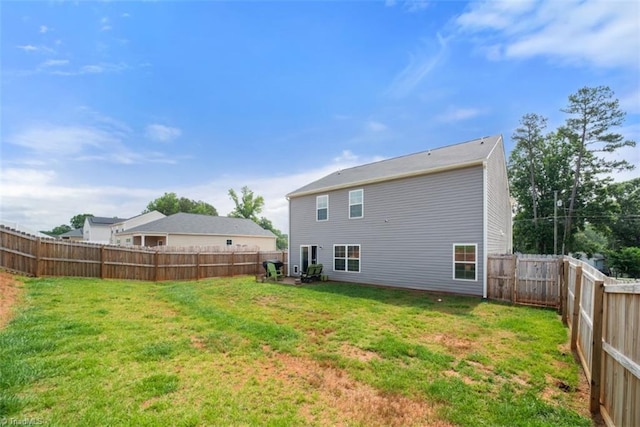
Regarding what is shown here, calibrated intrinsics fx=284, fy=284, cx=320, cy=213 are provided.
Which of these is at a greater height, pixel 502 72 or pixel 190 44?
pixel 190 44

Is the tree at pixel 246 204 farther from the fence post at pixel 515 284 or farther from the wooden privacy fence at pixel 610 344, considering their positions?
the wooden privacy fence at pixel 610 344

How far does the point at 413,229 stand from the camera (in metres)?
11.6

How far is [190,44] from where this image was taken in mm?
10891

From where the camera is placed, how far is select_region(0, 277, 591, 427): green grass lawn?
119 inches

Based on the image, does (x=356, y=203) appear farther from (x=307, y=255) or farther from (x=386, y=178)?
(x=307, y=255)

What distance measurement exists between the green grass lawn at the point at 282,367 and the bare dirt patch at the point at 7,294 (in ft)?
0.94

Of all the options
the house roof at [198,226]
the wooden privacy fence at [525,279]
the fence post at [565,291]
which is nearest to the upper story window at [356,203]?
the wooden privacy fence at [525,279]

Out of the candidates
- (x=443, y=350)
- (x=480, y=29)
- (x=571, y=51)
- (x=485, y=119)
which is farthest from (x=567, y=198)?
(x=443, y=350)

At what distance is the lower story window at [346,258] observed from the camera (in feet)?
44.3

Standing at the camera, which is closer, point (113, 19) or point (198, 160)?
point (113, 19)

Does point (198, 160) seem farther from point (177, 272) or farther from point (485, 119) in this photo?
point (485, 119)

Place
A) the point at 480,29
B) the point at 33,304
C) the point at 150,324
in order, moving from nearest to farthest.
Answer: the point at 150,324 < the point at 33,304 < the point at 480,29

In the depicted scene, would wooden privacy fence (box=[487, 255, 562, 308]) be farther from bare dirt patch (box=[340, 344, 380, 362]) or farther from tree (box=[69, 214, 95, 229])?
tree (box=[69, 214, 95, 229])

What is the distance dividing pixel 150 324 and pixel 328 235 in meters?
9.58
